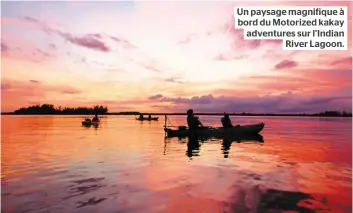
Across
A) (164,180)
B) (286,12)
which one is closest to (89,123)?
(164,180)

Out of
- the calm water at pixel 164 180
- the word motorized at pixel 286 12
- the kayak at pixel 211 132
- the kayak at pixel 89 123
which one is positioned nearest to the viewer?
the calm water at pixel 164 180

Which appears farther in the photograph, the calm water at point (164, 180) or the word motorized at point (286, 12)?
the word motorized at point (286, 12)

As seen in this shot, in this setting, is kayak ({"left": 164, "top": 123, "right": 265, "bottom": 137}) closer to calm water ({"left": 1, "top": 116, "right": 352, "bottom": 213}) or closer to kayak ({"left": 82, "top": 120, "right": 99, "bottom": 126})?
calm water ({"left": 1, "top": 116, "right": 352, "bottom": 213})

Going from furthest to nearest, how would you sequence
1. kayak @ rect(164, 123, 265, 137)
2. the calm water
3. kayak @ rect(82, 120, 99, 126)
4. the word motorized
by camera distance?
1. kayak @ rect(82, 120, 99, 126)
2. kayak @ rect(164, 123, 265, 137)
3. the word motorized
4. the calm water

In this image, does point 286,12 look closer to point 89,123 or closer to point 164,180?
point 164,180

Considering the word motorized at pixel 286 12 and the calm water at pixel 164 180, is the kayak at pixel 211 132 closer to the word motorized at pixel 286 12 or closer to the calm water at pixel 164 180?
the calm water at pixel 164 180

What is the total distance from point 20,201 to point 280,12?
1376cm

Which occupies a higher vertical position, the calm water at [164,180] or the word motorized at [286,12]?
the word motorized at [286,12]

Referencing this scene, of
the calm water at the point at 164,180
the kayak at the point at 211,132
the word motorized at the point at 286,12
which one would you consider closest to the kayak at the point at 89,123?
the kayak at the point at 211,132

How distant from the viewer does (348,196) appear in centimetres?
1075

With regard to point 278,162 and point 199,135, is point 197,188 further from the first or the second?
point 199,135

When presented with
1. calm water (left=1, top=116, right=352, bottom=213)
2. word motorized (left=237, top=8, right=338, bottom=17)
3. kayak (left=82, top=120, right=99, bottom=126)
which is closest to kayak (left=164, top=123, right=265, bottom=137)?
calm water (left=1, top=116, right=352, bottom=213)

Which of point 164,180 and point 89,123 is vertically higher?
point 89,123

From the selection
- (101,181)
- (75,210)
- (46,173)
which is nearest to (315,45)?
(101,181)
